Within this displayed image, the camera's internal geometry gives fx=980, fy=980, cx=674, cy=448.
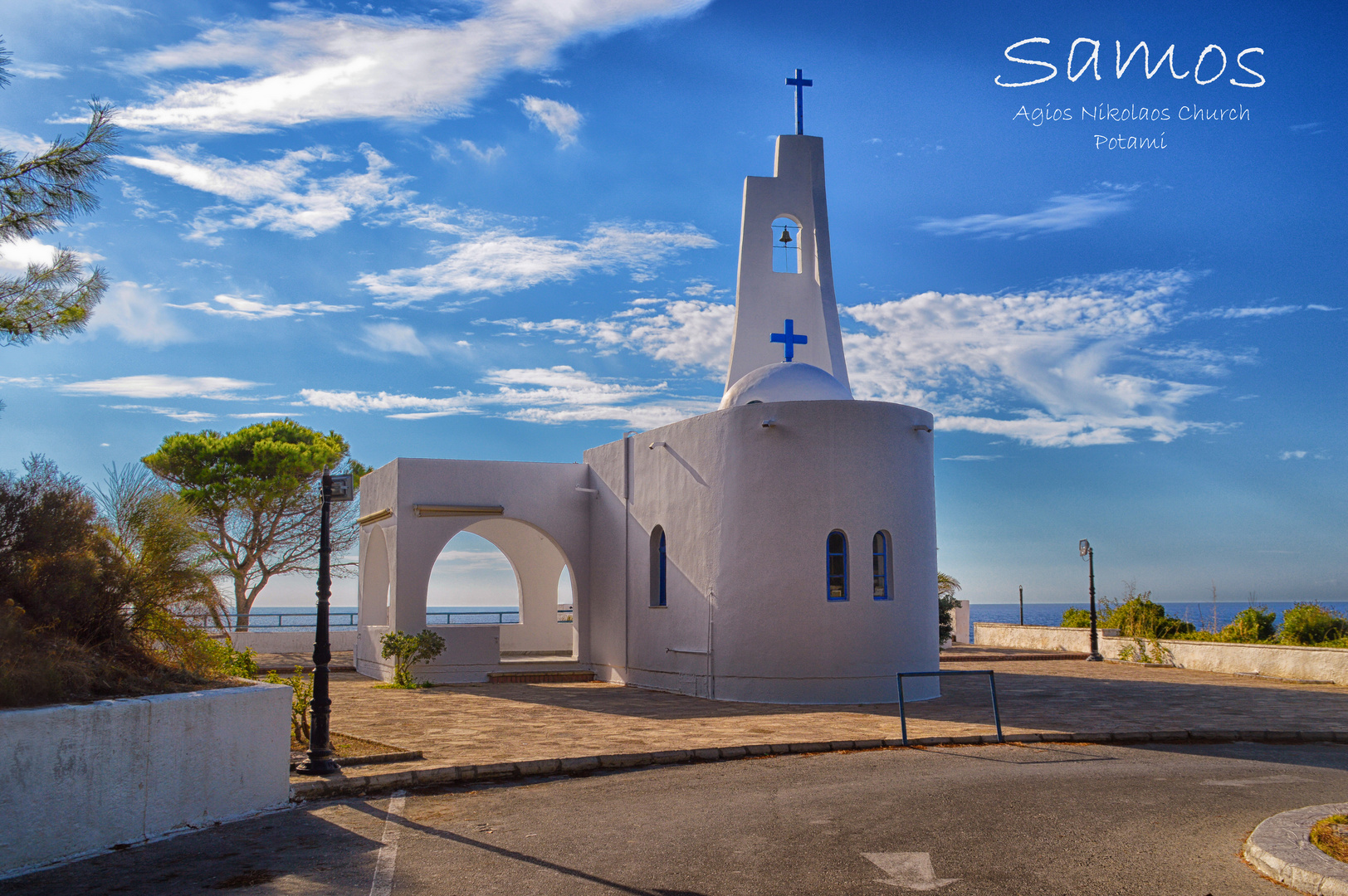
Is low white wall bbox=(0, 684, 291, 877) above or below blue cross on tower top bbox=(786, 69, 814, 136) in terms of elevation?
below

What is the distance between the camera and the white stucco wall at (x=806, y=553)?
51.6ft

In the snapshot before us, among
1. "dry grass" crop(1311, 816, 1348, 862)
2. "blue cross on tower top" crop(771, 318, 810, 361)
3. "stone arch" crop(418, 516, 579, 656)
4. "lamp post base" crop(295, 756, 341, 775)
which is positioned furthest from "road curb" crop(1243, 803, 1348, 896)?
"stone arch" crop(418, 516, 579, 656)

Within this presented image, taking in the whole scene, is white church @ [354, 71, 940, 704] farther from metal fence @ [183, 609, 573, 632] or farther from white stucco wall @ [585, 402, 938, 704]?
metal fence @ [183, 609, 573, 632]

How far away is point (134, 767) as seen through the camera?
7.11 meters

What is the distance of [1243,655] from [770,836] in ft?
62.1

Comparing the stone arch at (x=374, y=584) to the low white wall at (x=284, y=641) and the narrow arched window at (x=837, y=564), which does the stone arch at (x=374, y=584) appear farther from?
the narrow arched window at (x=837, y=564)

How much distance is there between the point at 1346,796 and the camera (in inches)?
328

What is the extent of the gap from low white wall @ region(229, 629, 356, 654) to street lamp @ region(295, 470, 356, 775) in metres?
20.7

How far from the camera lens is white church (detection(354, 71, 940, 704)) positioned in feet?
52.0

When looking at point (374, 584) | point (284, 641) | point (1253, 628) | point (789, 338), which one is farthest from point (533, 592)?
point (1253, 628)

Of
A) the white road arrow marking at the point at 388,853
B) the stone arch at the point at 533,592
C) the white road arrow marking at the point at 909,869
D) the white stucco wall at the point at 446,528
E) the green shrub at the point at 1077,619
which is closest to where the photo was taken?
the white road arrow marking at the point at 909,869

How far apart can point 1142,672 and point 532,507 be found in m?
14.4

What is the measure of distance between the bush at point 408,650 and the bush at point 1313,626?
18665 millimetres

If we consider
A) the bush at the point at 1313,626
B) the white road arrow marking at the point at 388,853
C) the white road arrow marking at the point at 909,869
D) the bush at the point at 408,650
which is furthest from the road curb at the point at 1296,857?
the bush at the point at 1313,626
